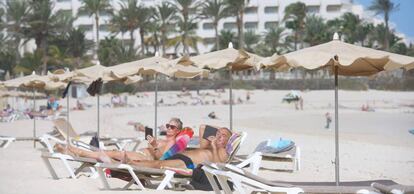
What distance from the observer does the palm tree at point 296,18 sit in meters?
64.4

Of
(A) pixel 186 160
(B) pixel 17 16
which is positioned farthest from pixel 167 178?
(B) pixel 17 16

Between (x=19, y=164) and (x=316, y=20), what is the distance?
56.9 meters

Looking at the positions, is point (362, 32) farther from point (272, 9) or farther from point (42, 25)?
point (42, 25)

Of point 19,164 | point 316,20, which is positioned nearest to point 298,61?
point 19,164

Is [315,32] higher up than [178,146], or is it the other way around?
[315,32]

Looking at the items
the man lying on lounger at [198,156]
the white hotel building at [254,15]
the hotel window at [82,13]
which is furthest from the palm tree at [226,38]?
the man lying on lounger at [198,156]

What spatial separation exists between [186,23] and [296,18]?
41.4 feet

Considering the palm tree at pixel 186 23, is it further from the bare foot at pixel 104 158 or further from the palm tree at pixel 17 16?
the bare foot at pixel 104 158

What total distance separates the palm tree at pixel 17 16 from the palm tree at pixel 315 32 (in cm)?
2704

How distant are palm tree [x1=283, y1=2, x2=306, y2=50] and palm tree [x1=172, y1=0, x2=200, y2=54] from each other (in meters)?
10.2

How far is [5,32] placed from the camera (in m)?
62.7

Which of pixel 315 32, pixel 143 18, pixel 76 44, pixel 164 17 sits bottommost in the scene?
pixel 76 44

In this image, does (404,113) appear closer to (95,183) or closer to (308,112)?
(308,112)

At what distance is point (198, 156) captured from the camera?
7.62 metres
